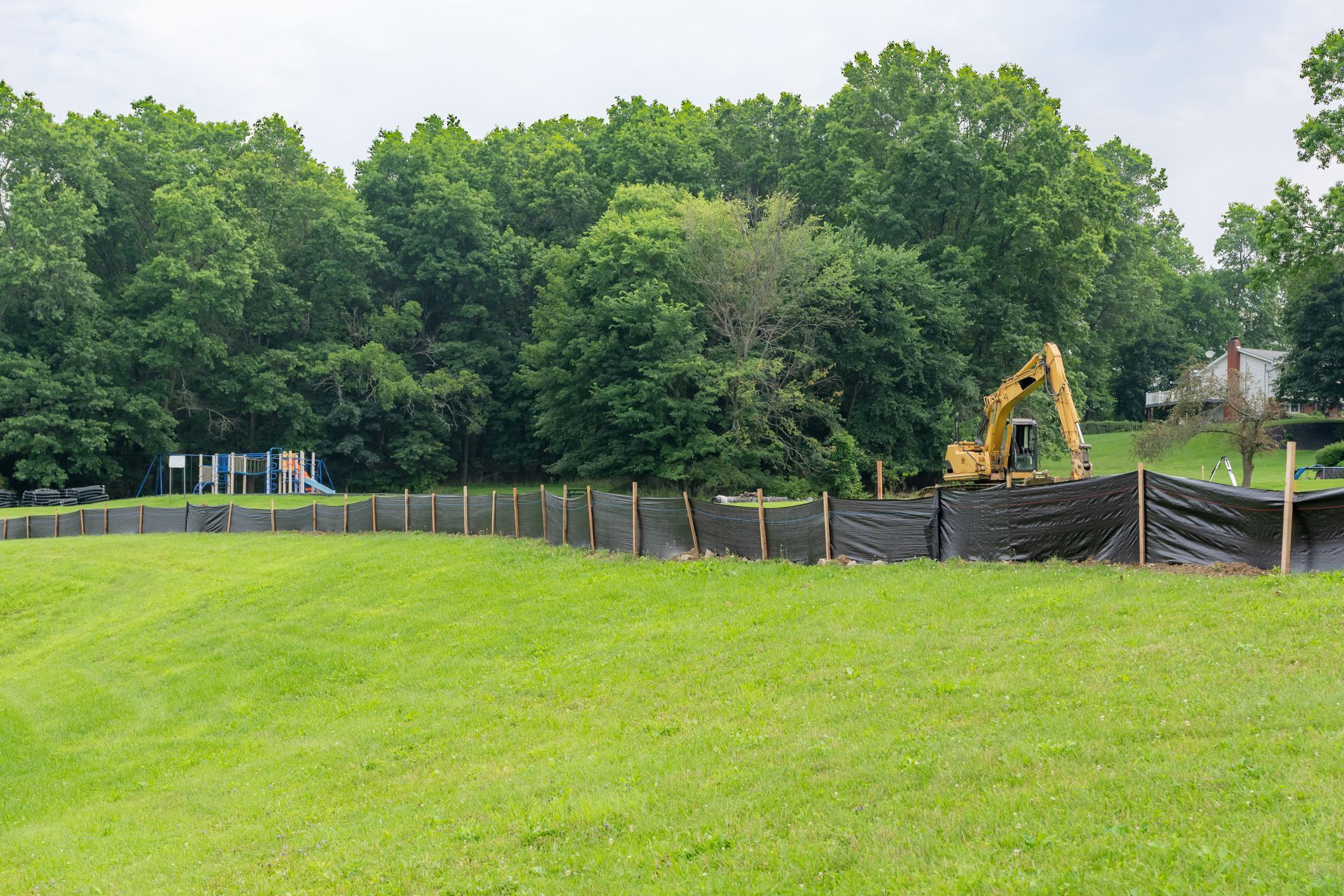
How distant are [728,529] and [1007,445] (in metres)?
9.81

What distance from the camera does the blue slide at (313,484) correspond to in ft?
170

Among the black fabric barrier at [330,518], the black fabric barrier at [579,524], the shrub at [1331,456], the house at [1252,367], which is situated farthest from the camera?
the house at [1252,367]

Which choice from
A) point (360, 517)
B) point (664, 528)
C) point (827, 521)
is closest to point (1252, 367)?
point (360, 517)

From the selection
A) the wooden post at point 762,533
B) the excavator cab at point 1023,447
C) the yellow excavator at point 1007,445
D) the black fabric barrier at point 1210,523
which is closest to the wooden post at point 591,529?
the wooden post at point 762,533

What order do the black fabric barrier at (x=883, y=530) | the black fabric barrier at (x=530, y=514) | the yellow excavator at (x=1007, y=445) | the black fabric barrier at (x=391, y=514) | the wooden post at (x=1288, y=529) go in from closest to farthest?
the wooden post at (x=1288, y=529)
the black fabric barrier at (x=883, y=530)
the yellow excavator at (x=1007, y=445)
the black fabric barrier at (x=530, y=514)
the black fabric barrier at (x=391, y=514)

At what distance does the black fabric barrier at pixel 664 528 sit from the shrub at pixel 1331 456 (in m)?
33.6

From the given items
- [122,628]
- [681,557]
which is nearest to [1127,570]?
[681,557]

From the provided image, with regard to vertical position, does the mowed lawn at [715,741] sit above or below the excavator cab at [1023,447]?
below

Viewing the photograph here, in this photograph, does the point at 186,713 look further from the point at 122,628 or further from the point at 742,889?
the point at 742,889

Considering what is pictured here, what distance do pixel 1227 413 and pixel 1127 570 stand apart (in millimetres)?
37104

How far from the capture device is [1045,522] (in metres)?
15.9

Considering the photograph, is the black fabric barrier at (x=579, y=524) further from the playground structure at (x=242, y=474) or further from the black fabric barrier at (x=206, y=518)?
the playground structure at (x=242, y=474)

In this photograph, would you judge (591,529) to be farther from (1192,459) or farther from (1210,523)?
(1192,459)

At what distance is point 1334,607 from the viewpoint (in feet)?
35.4
